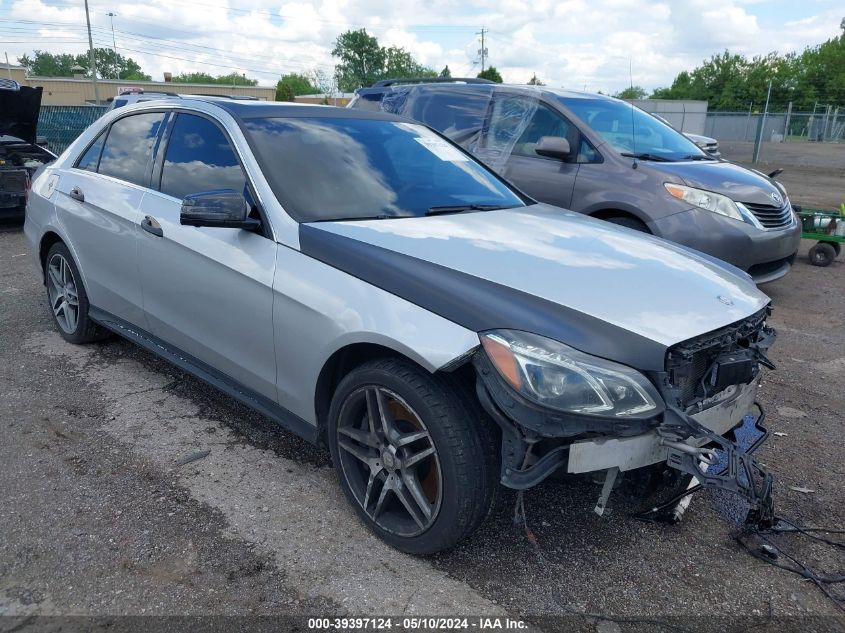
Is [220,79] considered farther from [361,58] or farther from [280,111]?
[280,111]

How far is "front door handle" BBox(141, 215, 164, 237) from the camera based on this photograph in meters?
3.62

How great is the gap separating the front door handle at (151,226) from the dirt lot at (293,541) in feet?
3.44

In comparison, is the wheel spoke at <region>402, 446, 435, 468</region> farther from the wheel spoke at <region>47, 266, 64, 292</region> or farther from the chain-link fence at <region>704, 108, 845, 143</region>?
the chain-link fence at <region>704, 108, 845, 143</region>

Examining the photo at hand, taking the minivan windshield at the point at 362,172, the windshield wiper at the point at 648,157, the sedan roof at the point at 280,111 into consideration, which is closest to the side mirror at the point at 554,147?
the windshield wiper at the point at 648,157

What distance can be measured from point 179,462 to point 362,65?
4146 inches

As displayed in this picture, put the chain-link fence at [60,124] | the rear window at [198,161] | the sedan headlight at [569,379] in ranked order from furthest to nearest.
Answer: the chain-link fence at [60,124], the rear window at [198,161], the sedan headlight at [569,379]

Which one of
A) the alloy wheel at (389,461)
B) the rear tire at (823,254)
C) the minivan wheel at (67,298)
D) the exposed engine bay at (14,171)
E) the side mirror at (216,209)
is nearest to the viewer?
the alloy wheel at (389,461)

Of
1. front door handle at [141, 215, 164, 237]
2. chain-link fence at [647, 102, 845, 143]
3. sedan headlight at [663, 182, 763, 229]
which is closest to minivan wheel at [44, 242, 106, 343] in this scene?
front door handle at [141, 215, 164, 237]

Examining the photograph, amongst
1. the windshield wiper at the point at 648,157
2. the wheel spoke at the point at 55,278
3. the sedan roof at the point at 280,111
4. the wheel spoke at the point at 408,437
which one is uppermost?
the sedan roof at the point at 280,111

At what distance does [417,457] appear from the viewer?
2.52m

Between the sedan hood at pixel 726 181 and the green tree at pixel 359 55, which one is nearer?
the sedan hood at pixel 726 181

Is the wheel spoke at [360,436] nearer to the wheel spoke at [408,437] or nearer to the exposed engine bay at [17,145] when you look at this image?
the wheel spoke at [408,437]

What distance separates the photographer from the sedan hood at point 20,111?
8766 millimetres

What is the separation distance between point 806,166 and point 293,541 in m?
24.6
